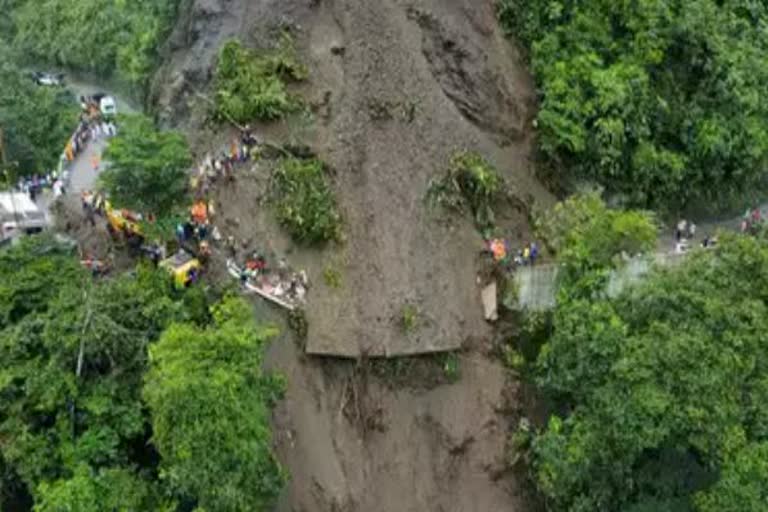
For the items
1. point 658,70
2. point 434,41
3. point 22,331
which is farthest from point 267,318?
point 658,70

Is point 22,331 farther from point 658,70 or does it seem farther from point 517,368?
point 658,70

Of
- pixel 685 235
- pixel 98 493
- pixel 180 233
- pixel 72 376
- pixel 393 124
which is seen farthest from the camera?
pixel 685 235

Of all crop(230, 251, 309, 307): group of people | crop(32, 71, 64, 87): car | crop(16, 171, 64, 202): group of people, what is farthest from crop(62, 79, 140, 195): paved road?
crop(32, 71, 64, 87): car

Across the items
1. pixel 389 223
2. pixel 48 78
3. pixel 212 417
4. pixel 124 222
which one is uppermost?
pixel 212 417

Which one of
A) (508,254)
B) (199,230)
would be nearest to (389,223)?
(508,254)

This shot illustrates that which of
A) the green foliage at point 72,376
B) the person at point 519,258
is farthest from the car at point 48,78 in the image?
the person at point 519,258

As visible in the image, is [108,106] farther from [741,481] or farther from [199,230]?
[741,481]
